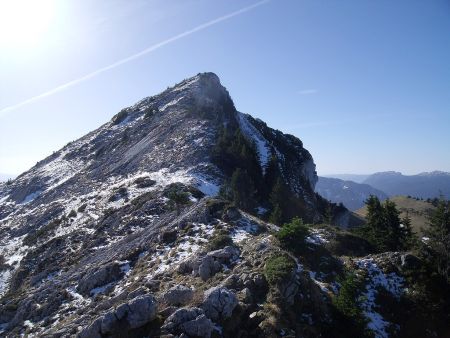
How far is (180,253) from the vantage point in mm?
29438

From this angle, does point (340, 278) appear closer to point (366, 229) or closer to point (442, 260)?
point (442, 260)

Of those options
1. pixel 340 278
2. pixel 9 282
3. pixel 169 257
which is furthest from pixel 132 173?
pixel 340 278

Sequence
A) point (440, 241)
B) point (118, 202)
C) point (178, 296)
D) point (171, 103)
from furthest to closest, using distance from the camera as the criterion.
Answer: point (171, 103) < point (118, 202) < point (440, 241) < point (178, 296)

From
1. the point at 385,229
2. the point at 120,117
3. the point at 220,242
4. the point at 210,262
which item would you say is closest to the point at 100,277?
the point at 220,242

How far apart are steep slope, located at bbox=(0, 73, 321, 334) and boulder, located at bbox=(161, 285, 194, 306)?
5556 millimetres

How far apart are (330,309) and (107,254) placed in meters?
24.1

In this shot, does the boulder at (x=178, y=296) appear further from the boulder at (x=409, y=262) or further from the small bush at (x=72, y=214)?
the small bush at (x=72, y=214)

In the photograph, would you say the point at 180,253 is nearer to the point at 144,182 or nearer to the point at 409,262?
the point at 409,262

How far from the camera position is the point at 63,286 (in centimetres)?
3219

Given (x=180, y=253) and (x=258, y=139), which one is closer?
(x=180, y=253)

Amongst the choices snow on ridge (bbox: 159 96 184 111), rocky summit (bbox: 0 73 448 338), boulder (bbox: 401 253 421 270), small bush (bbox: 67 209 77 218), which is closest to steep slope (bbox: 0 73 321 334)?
small bush (bbox: 67 209 77 218)

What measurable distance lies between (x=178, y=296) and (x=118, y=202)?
35552 mm

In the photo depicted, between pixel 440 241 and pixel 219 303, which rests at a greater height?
pixel 219 303

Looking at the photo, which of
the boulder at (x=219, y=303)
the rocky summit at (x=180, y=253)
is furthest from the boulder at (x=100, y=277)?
the boulder at (x=219, y=303)
